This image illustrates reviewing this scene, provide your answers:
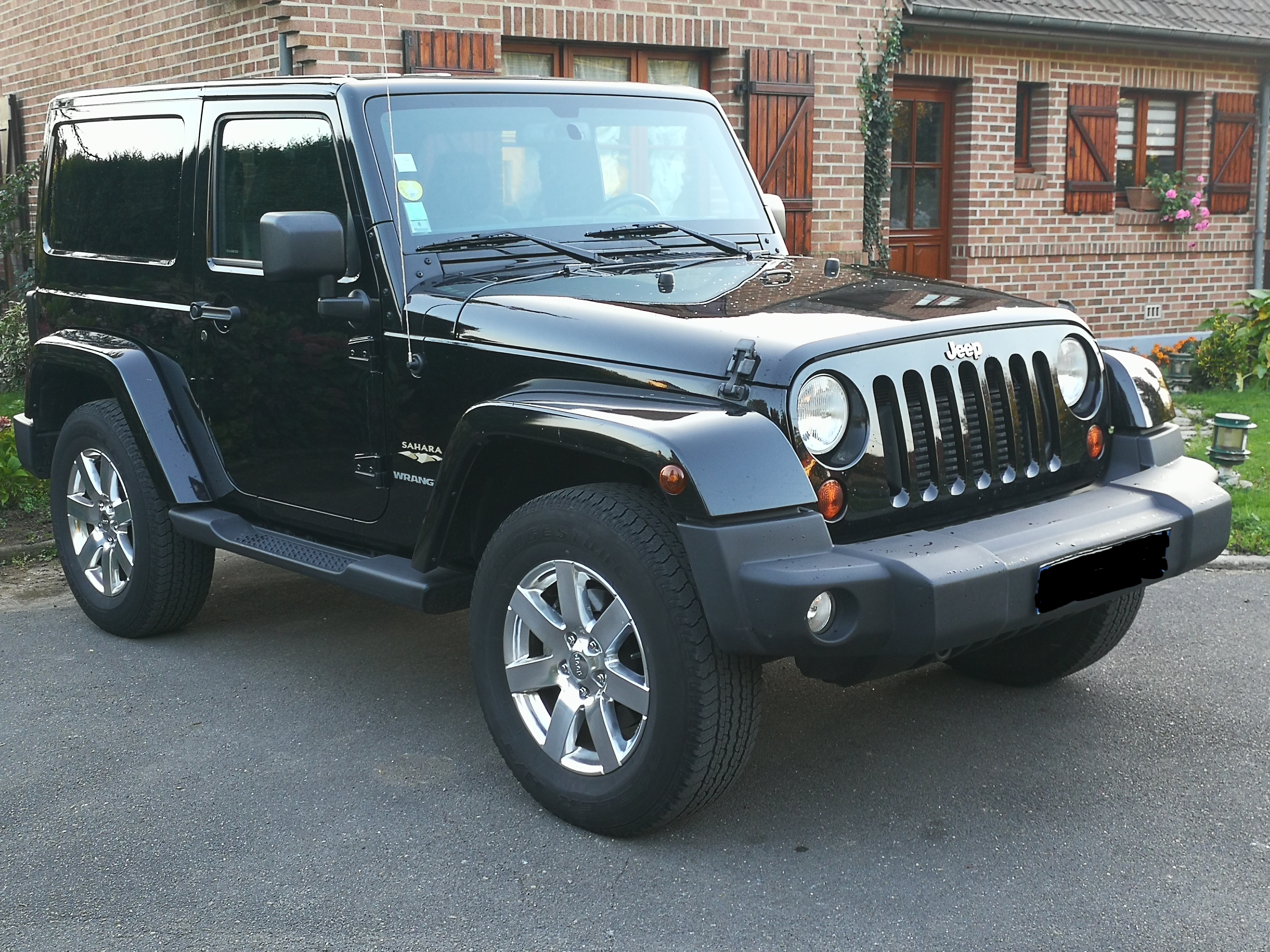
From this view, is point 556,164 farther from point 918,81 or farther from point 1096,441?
point 918,81

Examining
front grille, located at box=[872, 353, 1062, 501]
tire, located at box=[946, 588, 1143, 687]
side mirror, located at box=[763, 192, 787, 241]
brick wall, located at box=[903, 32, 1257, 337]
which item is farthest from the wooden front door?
front grille, located at box=[872, 353, 1062, 501]

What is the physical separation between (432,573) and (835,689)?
1479mm

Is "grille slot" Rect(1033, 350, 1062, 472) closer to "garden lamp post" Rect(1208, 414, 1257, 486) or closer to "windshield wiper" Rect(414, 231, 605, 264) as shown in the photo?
"windshield wiper" Rect(414, 231, 605, 264)

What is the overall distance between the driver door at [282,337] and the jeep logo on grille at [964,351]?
5.33 ft

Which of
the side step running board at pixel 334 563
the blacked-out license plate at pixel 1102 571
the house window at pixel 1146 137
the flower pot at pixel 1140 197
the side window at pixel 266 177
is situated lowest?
the side step running board at pixel 334 563

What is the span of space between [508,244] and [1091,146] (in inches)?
390

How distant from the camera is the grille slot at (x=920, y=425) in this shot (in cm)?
342

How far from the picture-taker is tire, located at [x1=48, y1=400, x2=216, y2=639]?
488 centimetres

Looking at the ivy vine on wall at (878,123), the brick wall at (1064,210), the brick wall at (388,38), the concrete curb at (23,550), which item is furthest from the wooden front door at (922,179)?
the concrete curb at (23,550)

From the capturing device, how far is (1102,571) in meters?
3.46

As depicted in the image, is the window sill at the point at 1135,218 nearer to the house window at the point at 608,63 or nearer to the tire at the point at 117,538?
the house window at the point at 608,63

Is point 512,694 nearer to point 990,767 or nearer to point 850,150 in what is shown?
point 990,767

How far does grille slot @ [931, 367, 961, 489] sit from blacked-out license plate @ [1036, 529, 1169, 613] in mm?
338

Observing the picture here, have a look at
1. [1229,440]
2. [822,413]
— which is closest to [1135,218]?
[1229,440]
